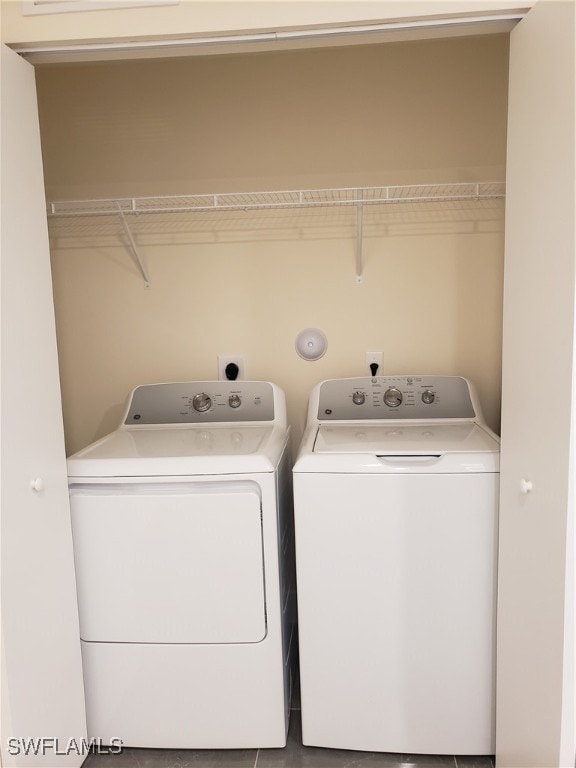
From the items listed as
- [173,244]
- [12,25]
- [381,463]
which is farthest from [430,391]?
[12,25]

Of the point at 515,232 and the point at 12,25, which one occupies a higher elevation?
the point at 12,25

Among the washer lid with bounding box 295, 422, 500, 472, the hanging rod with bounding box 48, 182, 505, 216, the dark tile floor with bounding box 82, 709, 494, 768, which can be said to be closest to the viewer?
the washer lid with bounding box 295, 422, 500, 472

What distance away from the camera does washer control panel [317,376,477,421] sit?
2.26 meters

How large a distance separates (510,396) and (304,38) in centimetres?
103

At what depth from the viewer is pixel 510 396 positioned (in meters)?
1.65

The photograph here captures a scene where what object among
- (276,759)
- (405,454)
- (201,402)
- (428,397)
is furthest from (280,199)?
(276,759)

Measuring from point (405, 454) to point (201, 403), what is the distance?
838 millimetres

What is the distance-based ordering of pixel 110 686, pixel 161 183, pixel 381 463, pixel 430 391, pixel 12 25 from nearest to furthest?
pixel 12 25 < pixel 381 463 < pixel 110 686 < pixel 430 391 < pixel 161 183

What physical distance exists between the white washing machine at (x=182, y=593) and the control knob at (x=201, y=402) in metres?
0.35

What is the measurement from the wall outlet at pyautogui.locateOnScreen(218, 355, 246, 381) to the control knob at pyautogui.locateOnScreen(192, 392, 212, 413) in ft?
0.60

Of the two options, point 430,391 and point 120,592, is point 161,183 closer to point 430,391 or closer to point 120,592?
point 430,391

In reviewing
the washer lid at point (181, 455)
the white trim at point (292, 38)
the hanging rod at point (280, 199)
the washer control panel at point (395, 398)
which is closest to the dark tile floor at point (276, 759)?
the washer lid at point (181, 455)

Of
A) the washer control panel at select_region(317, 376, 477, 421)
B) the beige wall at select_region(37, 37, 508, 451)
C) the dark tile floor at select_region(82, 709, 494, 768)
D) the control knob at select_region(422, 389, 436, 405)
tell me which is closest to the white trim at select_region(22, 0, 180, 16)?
the beige wall at select_region(37, 37, 508, 451)

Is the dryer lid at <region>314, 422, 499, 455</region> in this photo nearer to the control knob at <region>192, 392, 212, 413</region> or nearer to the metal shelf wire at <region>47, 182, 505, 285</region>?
the control knob at <region>192, 392, 212, 413</region>
